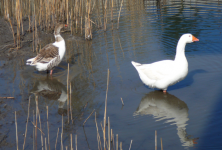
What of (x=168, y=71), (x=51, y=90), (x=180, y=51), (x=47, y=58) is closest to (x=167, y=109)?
(x=168, y=71)

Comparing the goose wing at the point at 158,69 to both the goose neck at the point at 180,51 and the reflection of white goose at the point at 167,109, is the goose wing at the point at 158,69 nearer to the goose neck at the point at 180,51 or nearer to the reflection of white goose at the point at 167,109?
the goose neck at the point at 180,51

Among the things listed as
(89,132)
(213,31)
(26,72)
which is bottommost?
(89,132)

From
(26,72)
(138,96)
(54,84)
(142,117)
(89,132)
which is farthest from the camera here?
(26,72)

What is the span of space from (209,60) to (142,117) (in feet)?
13.5

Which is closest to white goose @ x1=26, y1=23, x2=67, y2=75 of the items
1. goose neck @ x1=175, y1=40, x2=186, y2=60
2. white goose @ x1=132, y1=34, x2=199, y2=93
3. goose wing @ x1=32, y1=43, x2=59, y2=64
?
goose wing @ x1=32, y1=43, x2=59, y2=64

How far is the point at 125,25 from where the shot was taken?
42.8 ft

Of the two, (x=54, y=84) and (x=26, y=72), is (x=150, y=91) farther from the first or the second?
(x=26, y=72)

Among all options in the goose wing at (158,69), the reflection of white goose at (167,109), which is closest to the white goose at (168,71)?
the goose wing at (158,69)

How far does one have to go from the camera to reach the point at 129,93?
6.46 metres

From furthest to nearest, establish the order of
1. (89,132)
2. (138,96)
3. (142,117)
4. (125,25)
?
(125,25) < (138,96) < (142,117) < (89,132)

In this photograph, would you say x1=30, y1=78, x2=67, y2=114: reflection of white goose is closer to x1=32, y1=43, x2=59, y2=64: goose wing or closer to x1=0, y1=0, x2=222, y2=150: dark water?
x1=0, y1=0, x2=222, y2=150: dark water

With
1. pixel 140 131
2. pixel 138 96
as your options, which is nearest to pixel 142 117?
pixel 140 131

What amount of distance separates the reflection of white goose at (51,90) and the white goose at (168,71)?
7.15ft

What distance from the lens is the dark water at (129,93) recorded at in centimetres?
469
